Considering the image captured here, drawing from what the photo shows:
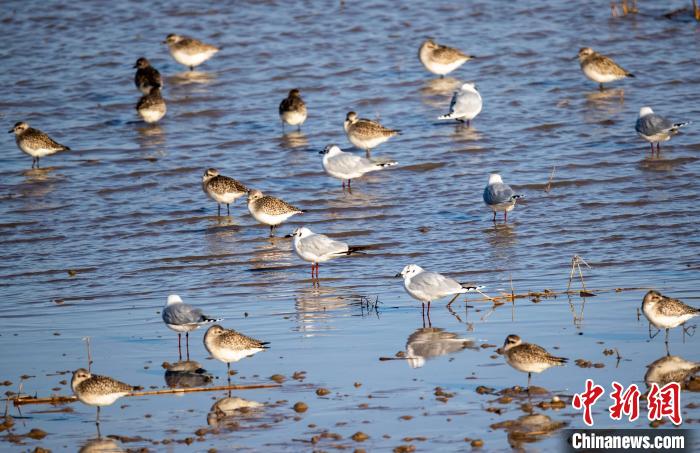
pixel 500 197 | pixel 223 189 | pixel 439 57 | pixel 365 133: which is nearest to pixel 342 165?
pixel 365 133

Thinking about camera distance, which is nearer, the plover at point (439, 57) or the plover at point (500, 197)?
the plover at point (500, 197)

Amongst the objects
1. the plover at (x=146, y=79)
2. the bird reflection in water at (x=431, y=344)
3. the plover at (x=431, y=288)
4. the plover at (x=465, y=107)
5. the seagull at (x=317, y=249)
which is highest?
the plover at (x=146, y=79)

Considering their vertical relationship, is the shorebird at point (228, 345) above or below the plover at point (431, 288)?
below

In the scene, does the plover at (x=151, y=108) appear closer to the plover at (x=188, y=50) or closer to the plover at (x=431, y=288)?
the plover at (x=188, y=50)

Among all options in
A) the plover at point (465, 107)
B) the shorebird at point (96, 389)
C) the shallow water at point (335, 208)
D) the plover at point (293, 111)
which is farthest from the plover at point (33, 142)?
the shorebird at point (96, 389)

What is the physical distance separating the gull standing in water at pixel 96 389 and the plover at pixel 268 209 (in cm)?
596

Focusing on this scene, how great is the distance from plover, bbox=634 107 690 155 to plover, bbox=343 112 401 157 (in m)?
3.77

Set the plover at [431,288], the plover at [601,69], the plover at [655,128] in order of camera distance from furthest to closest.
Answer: the plover at [601,69] < the plover at [655,128] < the plover at [431,288]

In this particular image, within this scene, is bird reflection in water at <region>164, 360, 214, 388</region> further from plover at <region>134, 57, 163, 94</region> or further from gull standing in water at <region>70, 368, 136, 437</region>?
plover at <region>134, 57, 163, 94</region>

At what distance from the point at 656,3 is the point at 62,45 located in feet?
44.3

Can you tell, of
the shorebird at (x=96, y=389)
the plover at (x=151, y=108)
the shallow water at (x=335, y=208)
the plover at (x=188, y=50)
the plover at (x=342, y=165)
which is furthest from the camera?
the plover at (x=188, y=50)

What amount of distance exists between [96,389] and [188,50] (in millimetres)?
17300

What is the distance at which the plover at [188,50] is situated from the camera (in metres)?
24.6

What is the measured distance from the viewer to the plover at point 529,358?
26.8ft
